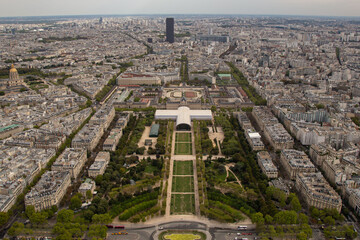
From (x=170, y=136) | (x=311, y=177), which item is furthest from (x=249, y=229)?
(x=170, y=136)

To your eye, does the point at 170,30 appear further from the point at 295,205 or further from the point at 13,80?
the point at 295,205

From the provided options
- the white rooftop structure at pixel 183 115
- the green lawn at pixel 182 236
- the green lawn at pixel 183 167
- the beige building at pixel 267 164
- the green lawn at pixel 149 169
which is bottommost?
the green lawn at pixel 182 236

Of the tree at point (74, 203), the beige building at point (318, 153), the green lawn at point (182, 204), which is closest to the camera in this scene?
the tree at point (74, 203)

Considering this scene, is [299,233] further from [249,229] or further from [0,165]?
[0,165]

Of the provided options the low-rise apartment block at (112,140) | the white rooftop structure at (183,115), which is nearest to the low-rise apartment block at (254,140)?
the white rooftop structure at (183,115)

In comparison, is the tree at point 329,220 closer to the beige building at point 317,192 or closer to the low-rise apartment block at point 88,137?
the beige building at point 317,192

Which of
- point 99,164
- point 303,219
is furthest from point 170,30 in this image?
point 303,219

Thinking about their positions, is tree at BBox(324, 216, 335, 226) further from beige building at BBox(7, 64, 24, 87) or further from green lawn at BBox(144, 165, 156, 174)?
beige building at BBox(7, 64, 24, 87)
